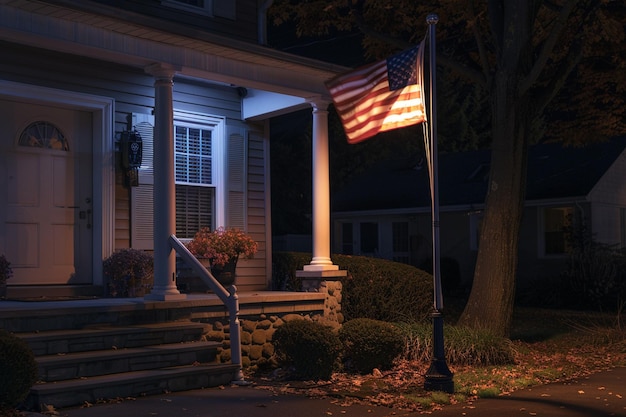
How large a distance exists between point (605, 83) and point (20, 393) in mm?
14256

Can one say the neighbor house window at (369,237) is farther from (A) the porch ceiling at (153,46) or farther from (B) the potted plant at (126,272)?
(B) the potted plant at (126,272)

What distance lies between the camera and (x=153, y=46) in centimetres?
1051

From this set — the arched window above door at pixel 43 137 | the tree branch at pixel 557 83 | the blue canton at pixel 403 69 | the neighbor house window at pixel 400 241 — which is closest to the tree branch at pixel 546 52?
the tree branch at pixel 557 83

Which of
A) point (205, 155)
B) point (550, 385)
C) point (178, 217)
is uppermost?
point (205, 155)

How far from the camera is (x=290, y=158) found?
3875cm

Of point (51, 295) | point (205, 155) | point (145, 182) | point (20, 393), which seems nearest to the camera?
point (20, 393)

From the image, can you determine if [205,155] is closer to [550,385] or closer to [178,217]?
[178,217]

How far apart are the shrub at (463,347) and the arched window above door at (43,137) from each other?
5.48 meters

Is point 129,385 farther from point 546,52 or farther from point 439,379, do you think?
point 546,52

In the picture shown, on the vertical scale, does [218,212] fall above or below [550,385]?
above

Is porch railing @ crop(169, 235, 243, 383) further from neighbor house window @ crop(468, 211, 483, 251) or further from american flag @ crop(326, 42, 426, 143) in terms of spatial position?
neighbor house window @ crop(468, 211, 483, 251)

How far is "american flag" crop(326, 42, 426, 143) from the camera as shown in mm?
9828

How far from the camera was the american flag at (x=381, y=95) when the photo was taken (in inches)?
387

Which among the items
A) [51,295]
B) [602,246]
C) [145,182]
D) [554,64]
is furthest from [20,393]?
[602,246]
